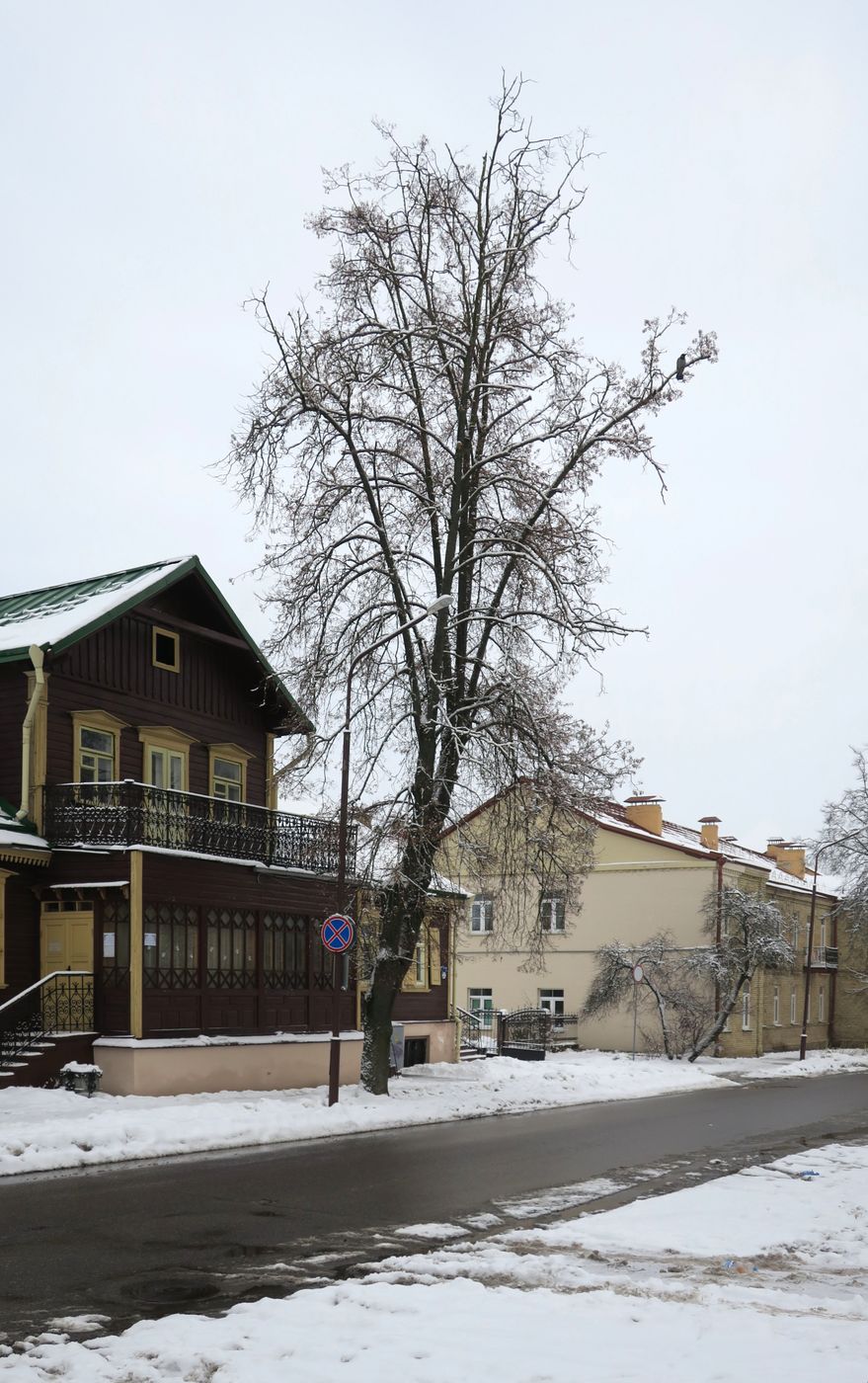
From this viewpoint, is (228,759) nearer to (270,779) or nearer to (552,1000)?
(270,779)

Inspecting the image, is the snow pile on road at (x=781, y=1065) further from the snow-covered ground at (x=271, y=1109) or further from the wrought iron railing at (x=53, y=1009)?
the wrought iron railing at (x=53, y=1009)

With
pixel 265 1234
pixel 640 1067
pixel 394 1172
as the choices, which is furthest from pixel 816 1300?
pixel 640 1067

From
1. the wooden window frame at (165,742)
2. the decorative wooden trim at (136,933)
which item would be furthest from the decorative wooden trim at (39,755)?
the wooden window frame at (165,742)

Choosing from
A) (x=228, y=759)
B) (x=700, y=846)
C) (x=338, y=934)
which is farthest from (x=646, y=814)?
(x=338, y=934)

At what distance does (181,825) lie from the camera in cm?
2567

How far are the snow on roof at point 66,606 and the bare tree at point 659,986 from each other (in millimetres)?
23679

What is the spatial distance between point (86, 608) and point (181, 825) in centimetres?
468

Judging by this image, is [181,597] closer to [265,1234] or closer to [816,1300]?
[265,1234]

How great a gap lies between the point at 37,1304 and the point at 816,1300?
5037 mm

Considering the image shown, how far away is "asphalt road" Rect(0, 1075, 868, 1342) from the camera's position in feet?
31.1

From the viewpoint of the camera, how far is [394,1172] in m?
15.8

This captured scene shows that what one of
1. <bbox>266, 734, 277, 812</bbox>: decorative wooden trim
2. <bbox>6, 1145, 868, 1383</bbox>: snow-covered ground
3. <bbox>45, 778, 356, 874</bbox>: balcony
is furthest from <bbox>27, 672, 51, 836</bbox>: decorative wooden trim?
<bbox>6, 1145, 868, 1383</bbox>: snow-covered ground

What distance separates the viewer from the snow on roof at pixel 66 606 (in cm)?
2531

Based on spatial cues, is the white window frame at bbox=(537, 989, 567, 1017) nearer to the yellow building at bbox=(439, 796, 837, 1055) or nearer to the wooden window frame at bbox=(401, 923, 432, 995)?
the yellow building at bbox=(439, 796, 837, 1055)
